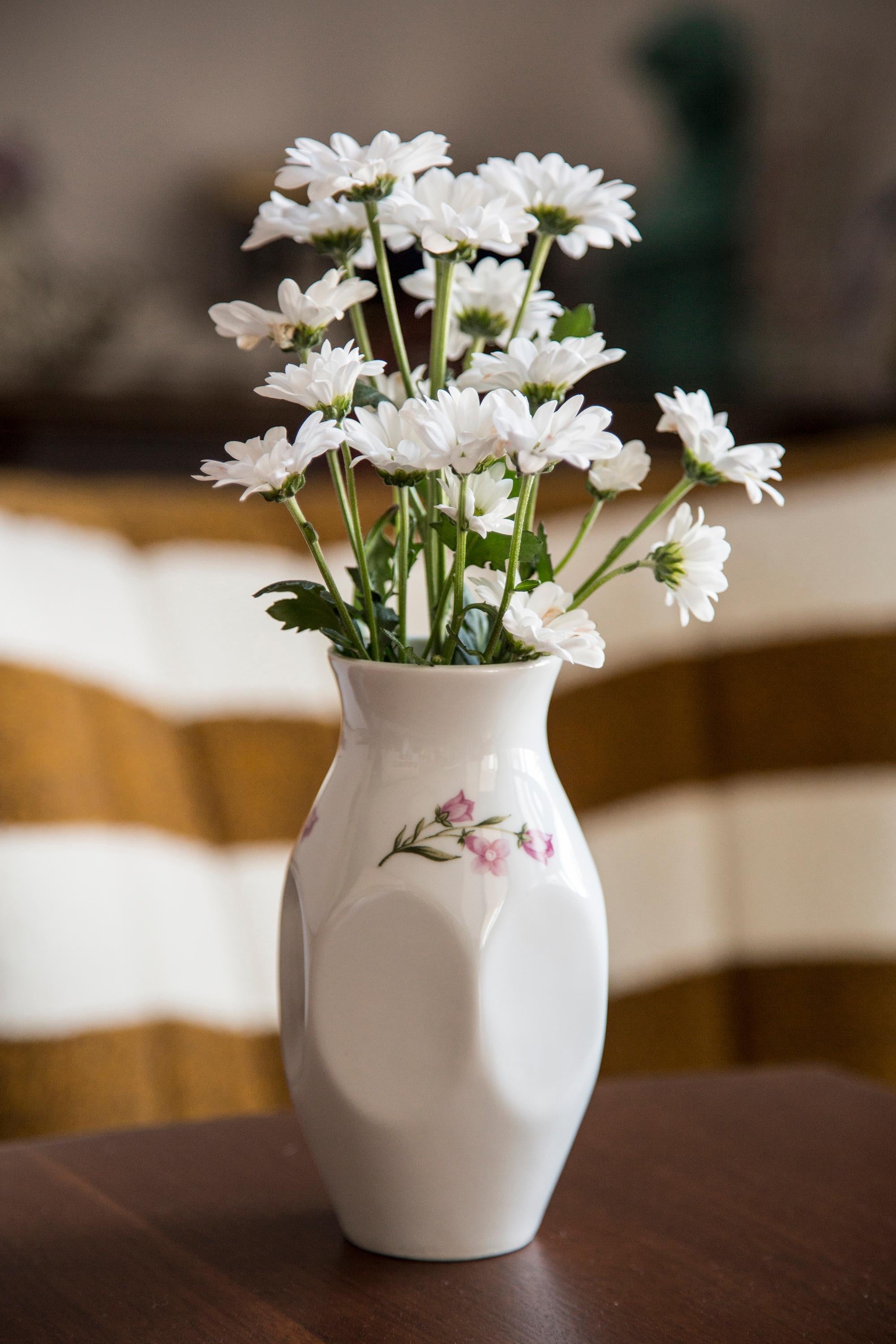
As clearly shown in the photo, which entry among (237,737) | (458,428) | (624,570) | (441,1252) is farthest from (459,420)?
(237,737)

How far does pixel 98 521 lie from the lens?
113cm

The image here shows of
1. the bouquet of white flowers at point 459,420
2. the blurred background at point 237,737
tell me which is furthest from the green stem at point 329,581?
the blurred background at point 237,737

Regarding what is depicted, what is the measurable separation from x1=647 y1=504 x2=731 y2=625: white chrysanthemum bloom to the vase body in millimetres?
53

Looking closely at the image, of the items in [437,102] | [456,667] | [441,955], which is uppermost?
[437,102]

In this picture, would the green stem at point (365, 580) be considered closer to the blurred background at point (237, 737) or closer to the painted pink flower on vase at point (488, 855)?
the painted pink flower on vase at point (488, 855)

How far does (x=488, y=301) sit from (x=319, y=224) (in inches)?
3.0

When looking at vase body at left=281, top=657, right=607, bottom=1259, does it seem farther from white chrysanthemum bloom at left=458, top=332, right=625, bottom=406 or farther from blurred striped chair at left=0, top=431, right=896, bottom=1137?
blurred striped chair at left=0, top=431, right=896, bottom=1137

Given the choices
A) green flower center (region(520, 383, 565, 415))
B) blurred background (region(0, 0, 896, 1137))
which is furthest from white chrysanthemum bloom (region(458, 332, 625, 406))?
blurred background (region(0, 0, 896, 1137))

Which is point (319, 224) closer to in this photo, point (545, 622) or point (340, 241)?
point (340, 241)

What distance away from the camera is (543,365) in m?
0.44

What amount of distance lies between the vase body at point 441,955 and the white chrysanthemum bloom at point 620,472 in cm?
7

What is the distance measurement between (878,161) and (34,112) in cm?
127

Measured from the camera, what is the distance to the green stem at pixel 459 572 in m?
0.44

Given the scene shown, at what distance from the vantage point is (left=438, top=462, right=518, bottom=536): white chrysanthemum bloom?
0.45 metres
